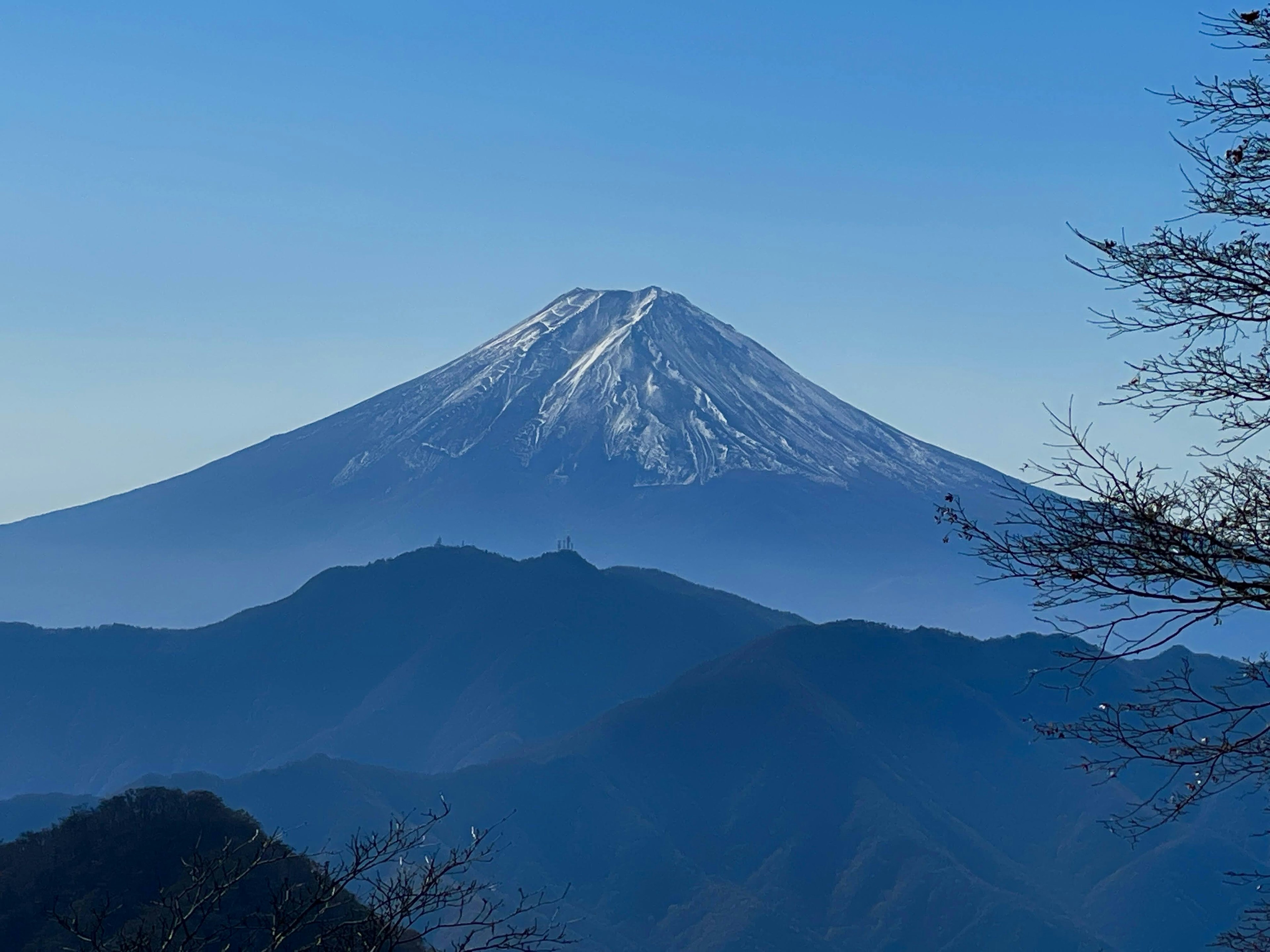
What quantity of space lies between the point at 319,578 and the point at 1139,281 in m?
171

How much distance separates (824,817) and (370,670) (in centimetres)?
7348

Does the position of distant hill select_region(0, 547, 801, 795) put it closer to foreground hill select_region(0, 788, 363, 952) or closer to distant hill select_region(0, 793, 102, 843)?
distant hill select_region(0, 793, 102, 843)

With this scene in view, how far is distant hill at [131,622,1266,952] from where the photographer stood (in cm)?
8375

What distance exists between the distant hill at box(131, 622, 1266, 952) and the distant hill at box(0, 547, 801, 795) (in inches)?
894

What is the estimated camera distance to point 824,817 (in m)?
95.1

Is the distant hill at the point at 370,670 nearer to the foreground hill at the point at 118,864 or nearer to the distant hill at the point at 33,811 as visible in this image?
the distant hill at the point at 33,811

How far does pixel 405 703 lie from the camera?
144 metres

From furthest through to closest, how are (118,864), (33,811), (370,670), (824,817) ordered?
(370,670)
(824,817)
(33,811)
(118,864)

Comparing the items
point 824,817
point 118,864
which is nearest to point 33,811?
point 824,817

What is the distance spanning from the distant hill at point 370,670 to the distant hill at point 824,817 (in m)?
22.7

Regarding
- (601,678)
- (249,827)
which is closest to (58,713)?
(601,678)

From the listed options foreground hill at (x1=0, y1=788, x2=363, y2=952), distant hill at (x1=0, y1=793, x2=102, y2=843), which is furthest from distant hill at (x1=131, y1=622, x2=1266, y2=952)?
foreground hill at (x1=0, y1=788, x2=363, y2=952)

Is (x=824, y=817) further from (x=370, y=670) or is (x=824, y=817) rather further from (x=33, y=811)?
(x=370, y=670)

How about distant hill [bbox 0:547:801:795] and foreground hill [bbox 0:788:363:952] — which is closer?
foreground hill [bbox 0:788:363:952]
